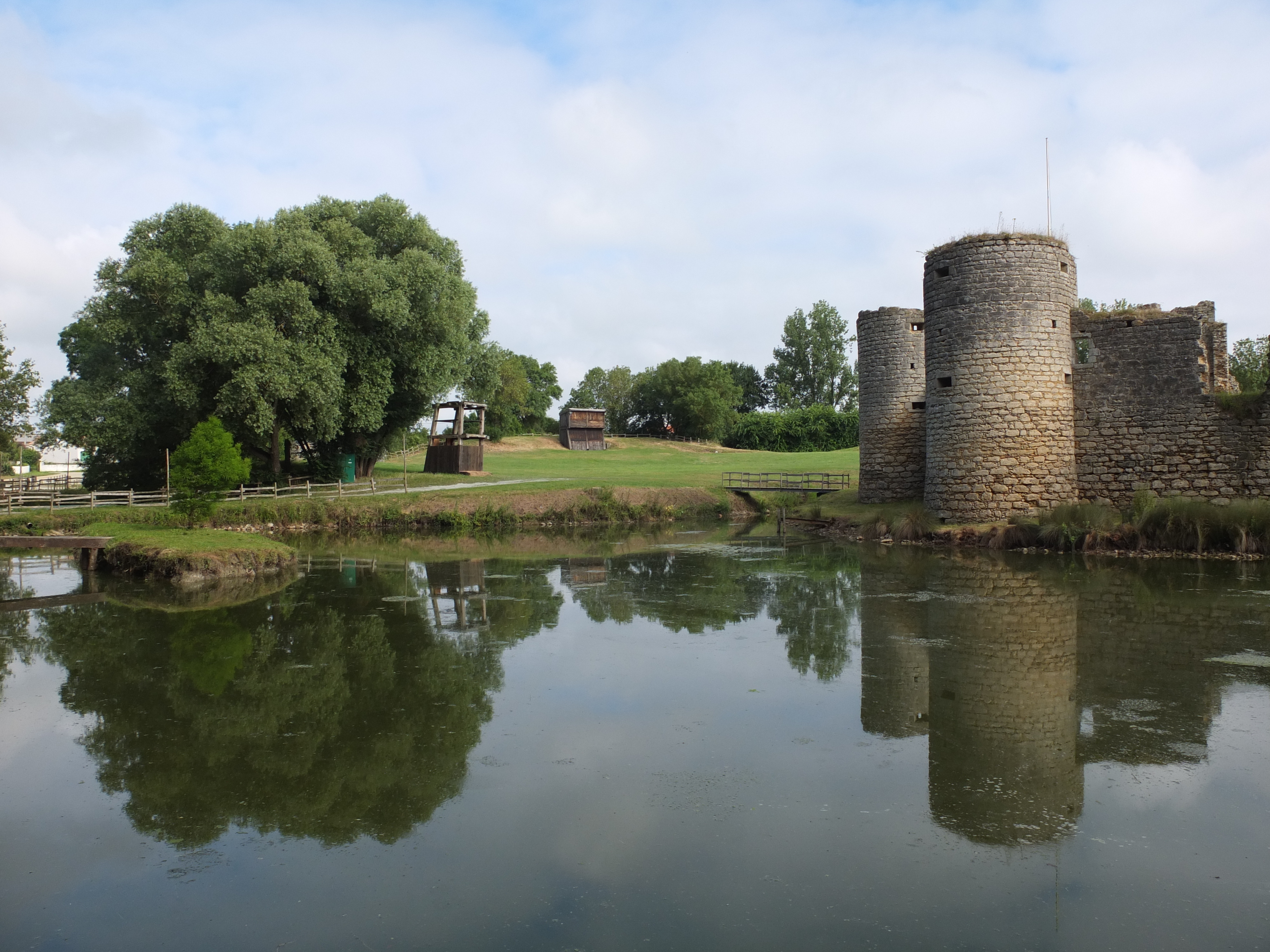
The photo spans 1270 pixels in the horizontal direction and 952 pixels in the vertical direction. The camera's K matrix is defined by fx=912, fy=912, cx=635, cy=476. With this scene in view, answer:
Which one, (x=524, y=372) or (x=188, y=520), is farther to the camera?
(x=524, y=372)

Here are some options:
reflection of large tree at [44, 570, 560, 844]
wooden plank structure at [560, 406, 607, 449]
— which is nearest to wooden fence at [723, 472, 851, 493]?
reflection of large tree at [44, 570, 560, 844]

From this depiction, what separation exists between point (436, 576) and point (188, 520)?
9552 millimetres

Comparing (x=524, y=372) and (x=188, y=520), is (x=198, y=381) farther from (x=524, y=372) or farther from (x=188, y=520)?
(x=524, y=372)

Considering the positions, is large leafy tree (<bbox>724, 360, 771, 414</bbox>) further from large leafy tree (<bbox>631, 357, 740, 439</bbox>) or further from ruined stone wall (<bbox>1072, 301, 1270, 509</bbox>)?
ruined stone wall (<bbox>1072, 301, 1270, 509</bbox>)

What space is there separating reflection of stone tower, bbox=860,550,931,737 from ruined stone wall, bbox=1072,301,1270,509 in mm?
6749

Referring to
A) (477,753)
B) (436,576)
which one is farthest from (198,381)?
(477,753)

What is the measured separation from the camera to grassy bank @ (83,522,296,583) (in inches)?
667

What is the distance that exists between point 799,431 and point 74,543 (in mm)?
50238

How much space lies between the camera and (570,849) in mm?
5535

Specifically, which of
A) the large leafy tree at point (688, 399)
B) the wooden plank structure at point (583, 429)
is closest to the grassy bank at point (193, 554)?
the wooden plank structure at point (583, 429)

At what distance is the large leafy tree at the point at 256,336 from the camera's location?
27750mm

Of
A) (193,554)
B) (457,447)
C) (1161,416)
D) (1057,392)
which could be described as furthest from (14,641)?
(457,447)

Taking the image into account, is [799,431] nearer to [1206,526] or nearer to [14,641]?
[1206,526]

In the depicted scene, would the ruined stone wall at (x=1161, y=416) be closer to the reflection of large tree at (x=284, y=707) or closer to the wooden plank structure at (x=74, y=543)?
the reflection of large tree at (x=284, y=707)
